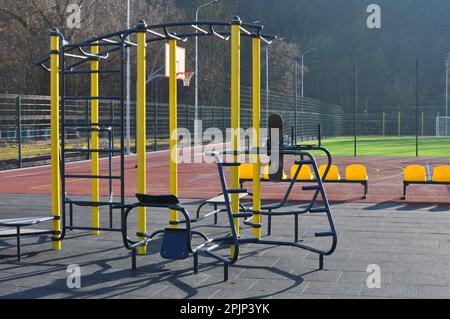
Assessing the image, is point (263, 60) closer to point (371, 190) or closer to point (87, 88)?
point (87, 88)

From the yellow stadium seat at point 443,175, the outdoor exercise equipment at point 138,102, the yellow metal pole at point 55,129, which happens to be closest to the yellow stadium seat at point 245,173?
the yellow stadium seat at point 443,175

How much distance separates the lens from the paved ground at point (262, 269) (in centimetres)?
620

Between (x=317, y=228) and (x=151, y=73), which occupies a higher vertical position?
(x=151, y=73)

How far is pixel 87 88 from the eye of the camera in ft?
133

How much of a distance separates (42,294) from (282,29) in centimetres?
9774

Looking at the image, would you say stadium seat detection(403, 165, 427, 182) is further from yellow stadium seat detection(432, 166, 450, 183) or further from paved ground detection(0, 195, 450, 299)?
paved ground detection(0, 195, 450, 299)

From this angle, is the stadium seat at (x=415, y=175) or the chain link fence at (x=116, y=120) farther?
the chain link fence at (x=116, y=120)

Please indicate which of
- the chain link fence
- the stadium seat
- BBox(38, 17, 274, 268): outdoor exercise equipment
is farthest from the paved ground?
the chain link fence

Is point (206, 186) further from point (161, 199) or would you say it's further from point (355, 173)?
point (161, 199)

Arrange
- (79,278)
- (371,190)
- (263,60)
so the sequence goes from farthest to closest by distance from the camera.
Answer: (263,60) < (371,190) < (79,278)

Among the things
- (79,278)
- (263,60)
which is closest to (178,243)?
(79,278)

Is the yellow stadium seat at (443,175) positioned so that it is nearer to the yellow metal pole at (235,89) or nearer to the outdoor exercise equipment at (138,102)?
the outdoor exercise equipment at (138,102)

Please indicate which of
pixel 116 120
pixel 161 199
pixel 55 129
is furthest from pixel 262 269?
pixel 116 120

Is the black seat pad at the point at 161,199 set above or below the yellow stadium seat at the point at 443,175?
above
